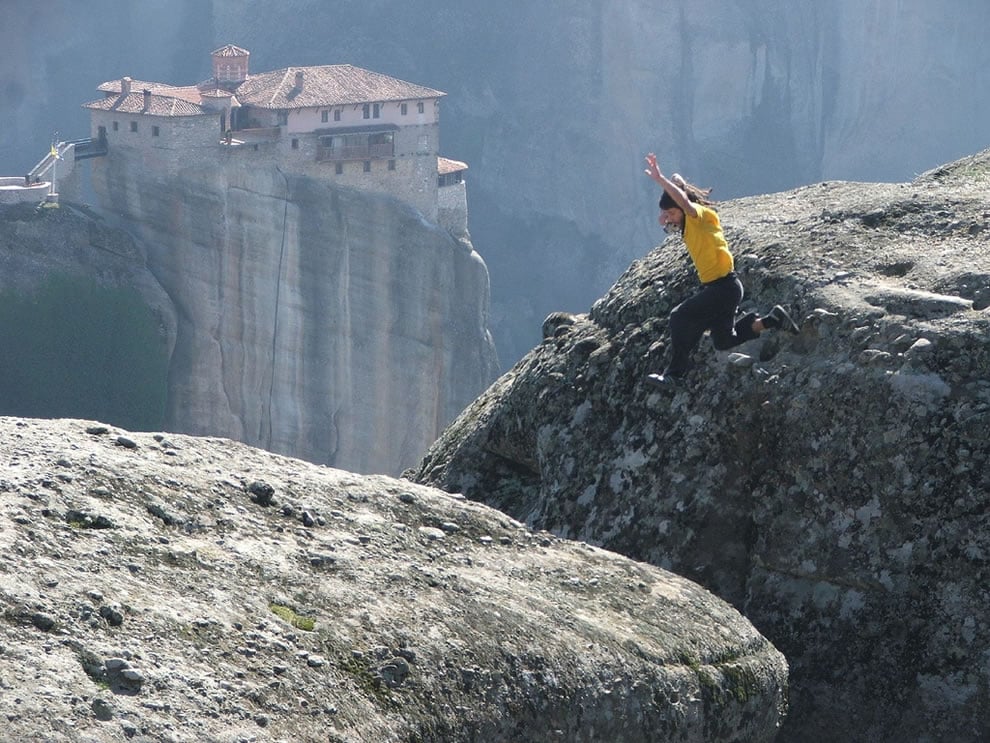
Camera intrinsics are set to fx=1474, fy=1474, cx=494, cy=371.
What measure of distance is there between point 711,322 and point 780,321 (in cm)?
29

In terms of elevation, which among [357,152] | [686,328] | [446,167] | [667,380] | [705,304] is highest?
[705,304]

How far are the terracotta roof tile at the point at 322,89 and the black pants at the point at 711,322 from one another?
39.6 meters

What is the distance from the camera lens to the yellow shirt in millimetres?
6273

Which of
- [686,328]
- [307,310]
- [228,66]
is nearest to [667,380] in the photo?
[686,328]

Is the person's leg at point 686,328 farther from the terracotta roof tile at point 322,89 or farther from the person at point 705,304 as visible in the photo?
the terracotta roof tile at point 322,89

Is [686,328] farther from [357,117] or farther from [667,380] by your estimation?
[357,117]

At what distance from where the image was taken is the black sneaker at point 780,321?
6.05 meters

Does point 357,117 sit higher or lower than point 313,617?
lower

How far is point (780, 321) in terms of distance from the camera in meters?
6.07

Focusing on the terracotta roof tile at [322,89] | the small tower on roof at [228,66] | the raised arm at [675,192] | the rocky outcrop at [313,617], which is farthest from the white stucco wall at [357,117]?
the rocky outcrop at [313,617]

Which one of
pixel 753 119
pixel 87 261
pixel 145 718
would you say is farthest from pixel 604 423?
pixel 753 119

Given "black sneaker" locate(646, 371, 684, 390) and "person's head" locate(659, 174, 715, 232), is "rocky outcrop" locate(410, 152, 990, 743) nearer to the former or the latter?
"black sneaker" locate(646, 371, 684, 390)

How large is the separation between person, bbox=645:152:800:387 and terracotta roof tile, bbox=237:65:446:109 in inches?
1555

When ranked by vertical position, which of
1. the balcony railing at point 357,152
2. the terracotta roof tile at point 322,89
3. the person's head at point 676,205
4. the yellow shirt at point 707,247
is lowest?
the balcony railing at point 357,152
